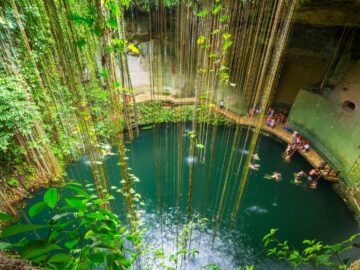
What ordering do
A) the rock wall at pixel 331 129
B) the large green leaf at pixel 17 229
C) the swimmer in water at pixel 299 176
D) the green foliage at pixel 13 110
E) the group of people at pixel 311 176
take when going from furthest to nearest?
the swimmer in water at pixel 299 176 < the group of people at pixel 311 176 < the rock wall at pixel 331 129 < the green foliage at pixel 13 110 < the large green leaf at pixel 17 229

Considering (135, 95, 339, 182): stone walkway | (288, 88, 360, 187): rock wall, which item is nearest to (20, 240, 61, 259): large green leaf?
(135, 95, 339, 182): stone walkway

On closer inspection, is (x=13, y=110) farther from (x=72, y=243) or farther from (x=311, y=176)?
(x=311, y=176)

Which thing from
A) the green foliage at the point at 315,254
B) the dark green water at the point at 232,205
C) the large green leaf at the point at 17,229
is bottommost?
the dark green water at the point at 232,205

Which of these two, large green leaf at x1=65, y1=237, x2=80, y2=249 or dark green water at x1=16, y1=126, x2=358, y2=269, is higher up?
large green leaf at x1=65, y1=237, x2=80, y2=249

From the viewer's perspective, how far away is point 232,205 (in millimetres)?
4203

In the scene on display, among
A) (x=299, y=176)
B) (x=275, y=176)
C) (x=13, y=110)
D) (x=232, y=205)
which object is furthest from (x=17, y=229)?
(x=299, y=176)

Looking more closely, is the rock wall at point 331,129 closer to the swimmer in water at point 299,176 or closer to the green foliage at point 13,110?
the swimmer in water at point 299,176

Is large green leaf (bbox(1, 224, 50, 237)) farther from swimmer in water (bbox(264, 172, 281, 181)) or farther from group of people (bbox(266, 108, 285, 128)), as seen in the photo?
group of people (bbox(266, 108, 285, 128))

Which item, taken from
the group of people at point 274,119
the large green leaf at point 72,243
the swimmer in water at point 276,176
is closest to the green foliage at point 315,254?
the large green leaf at point 72,243

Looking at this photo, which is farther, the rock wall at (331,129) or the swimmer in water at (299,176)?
the swimmer in water at (299,176)

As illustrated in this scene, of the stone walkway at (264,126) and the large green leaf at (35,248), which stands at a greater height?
the large green leaf at (35,248)

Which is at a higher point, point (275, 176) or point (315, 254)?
point (315, 254)

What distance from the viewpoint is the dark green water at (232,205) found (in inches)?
141

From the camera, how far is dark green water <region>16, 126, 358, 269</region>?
357 centimetres
